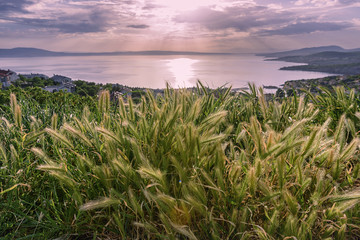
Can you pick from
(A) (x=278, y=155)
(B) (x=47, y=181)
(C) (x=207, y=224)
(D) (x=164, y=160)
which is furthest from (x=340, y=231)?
(B) (x=47, y=181)

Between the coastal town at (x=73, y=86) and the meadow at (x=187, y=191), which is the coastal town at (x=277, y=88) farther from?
the meadow at (x=187, y=191)

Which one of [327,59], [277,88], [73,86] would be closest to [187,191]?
[277,88]

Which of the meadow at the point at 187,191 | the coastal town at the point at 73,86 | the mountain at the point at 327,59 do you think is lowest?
the meadow at the point at 187,191

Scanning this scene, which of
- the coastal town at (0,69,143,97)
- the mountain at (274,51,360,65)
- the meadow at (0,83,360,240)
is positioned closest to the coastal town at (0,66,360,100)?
the coastal town at (0,69,143,97)

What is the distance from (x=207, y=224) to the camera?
4.58 ft

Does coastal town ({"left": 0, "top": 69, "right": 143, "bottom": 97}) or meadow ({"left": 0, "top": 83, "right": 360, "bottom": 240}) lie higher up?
coastal town ({"left": 0, "top": 69, "right": 143, "bottom": 97})

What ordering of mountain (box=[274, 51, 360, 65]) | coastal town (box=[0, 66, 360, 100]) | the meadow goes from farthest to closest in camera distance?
mountain (box=[274, 51, 360, 65]) < coastal town (box=[0, 66, 360, 100]) < the meadow

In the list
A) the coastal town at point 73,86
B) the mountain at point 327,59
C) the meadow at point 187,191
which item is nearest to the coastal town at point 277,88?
the coastal town at point 73,86

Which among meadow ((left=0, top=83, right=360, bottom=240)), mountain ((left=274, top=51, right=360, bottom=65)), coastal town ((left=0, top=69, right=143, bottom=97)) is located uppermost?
mountain ((left=274, top=51, right=360, bottom=65))

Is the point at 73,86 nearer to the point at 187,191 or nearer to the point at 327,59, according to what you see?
the point at 187,191

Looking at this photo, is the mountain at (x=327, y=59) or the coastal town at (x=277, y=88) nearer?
the coastal town at (x=277, y=88)

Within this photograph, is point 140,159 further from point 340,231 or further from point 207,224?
point 340,231

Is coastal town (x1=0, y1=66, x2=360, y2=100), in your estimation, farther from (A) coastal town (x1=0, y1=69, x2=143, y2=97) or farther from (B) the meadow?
(B) the meadow

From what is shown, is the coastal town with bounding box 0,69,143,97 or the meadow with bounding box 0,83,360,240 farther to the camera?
the coastal town with bounding box 0,69,143,97
